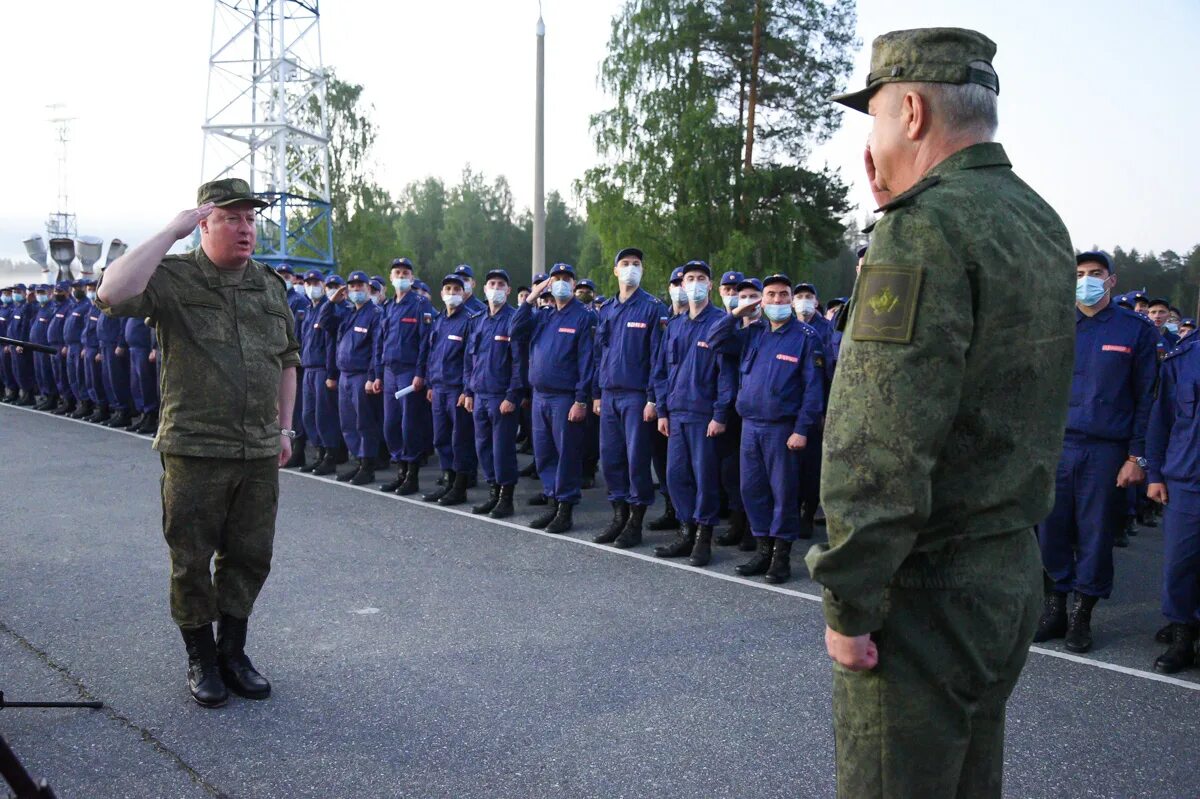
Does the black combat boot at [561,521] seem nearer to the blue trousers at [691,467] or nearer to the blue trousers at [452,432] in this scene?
the blue trousers at [691,467]

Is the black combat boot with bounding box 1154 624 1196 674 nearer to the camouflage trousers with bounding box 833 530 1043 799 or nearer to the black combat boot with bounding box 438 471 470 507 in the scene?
the camouflage trousers with bounding box 833 530 1043 799

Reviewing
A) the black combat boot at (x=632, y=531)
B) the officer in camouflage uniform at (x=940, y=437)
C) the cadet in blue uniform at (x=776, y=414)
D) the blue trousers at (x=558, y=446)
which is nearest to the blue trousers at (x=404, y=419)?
the blue trousers at (x=558, y=446)

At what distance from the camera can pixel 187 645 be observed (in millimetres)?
4223

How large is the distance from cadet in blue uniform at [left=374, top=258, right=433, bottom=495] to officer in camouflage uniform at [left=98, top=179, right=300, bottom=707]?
18.1 feet

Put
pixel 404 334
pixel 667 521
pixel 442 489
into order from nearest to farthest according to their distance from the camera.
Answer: pixel 667 521 → pixel 442 489 → pixel 404 334

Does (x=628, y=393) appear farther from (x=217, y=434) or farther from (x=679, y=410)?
(x=217, y=434)

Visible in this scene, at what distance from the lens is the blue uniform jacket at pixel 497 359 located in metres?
8.80

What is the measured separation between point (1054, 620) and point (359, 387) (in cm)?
743

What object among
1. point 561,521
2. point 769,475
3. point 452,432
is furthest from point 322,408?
point 769,475

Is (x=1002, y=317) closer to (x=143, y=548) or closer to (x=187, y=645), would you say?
(x=187, y=645)

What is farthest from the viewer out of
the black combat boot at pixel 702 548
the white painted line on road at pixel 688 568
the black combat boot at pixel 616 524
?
the black combat boot at pixel 616 524

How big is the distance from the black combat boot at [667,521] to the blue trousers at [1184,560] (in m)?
4.08

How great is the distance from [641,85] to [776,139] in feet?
15.5

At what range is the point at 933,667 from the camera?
1822mm
